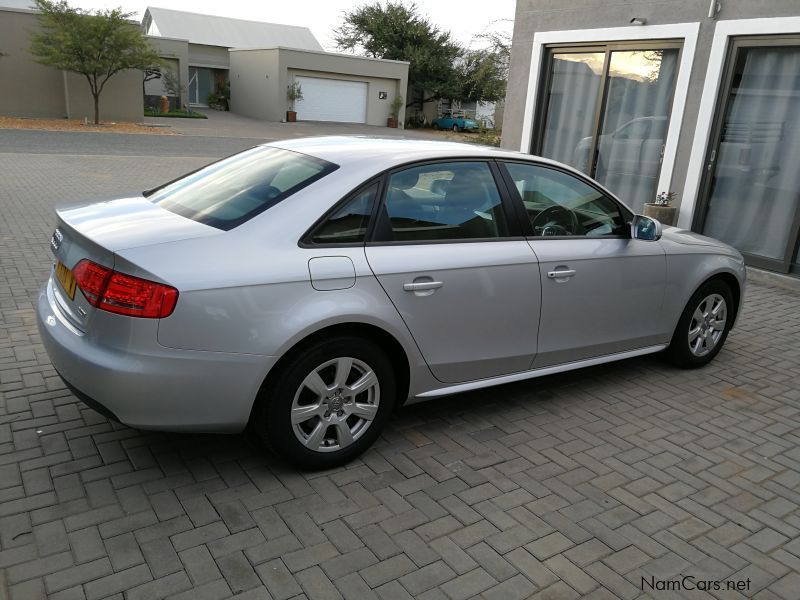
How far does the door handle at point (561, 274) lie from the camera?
4046 millimetres

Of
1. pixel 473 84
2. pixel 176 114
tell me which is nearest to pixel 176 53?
pixel 176 114

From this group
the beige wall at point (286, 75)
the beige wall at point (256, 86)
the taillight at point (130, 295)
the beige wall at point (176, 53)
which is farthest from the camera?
the beige wall at point (256, 86)

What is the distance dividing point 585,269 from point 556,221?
0.35 metres

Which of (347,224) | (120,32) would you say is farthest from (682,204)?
(120,32)

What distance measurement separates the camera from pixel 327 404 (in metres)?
3.32

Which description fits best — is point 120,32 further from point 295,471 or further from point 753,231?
point 295,471

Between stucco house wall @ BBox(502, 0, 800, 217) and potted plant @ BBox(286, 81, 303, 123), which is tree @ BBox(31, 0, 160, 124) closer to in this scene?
potted plant @ BBox(286, 81, 303, 123)

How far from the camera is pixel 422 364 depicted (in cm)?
363

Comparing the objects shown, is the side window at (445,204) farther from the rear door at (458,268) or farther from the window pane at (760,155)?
the window pane at (760,155)

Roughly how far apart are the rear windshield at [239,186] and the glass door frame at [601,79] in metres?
6.95

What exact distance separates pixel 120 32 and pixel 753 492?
25.8 metres

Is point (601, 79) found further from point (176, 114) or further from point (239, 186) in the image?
point (176, 114)

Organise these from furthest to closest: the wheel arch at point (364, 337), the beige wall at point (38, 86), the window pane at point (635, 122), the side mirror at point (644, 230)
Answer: the beige wall at point (38, 86) → the window pane at point (635, 122) → the side mirror at point (644, 230) → the wheel arch at point (364, 337)

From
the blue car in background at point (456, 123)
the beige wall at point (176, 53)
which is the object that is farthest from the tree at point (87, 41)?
the blue car in background at point (456, 123)
